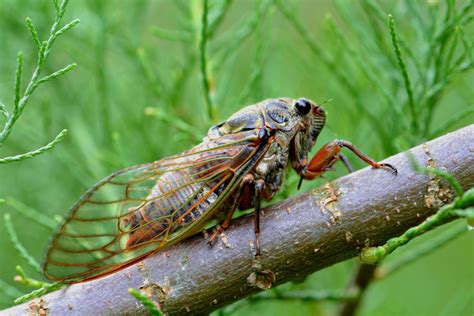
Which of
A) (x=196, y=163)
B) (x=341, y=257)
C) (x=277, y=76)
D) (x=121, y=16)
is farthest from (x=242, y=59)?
(x=341, y=257)

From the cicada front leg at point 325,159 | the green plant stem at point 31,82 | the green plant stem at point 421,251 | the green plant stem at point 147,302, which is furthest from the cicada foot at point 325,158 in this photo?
the green plant stem at point 31,82

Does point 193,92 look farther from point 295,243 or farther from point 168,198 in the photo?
point 295,243

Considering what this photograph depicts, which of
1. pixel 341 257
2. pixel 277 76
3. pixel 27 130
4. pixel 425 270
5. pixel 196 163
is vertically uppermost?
pixel 27 130

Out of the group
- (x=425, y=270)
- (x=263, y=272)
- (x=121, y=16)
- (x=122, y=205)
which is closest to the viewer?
(x=263, y=272)

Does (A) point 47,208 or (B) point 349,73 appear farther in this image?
(A) point 47,208

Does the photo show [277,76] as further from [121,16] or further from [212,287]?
[212,287]

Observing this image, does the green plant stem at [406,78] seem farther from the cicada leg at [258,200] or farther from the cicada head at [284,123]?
the cicada leg at [258,200]

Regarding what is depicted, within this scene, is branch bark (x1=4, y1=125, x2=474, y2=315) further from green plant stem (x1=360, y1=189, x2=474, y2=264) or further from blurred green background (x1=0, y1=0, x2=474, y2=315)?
blurred green background (x1=0, y1=0, x2=474, y2=315)
